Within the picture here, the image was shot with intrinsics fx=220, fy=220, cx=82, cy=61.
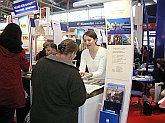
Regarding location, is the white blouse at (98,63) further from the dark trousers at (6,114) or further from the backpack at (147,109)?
the backpack at (147,109)

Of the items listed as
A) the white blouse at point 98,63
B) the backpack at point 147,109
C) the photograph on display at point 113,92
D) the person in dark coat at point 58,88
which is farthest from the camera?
the backpack at point 147,109

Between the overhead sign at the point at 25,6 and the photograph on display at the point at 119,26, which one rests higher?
the overhead sign at the point at 25,6

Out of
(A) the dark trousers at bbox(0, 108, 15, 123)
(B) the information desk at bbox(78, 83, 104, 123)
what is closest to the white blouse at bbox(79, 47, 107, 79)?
(B) the information desk at bbox(78, 83, 104, 123)

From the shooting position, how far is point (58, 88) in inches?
77.0

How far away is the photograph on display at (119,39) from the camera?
9.11ft

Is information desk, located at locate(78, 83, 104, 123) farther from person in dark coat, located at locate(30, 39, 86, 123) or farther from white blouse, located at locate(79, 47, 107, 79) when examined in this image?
person in dark coat, located at locate(30, 39, 86, 123)

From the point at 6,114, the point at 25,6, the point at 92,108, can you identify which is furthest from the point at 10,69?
the point at 25,6

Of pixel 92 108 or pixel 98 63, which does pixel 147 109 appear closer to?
pixel 98 63

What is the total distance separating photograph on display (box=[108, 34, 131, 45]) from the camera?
2.78m

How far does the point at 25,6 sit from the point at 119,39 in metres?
2.50

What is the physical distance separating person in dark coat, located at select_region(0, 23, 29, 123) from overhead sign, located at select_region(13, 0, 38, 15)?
1787mm

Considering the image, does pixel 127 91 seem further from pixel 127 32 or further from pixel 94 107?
pixel 127 32

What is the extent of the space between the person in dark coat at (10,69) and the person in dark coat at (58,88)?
30.6 inches

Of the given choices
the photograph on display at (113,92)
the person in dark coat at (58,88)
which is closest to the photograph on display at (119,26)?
the photograph on display at (113,92)
